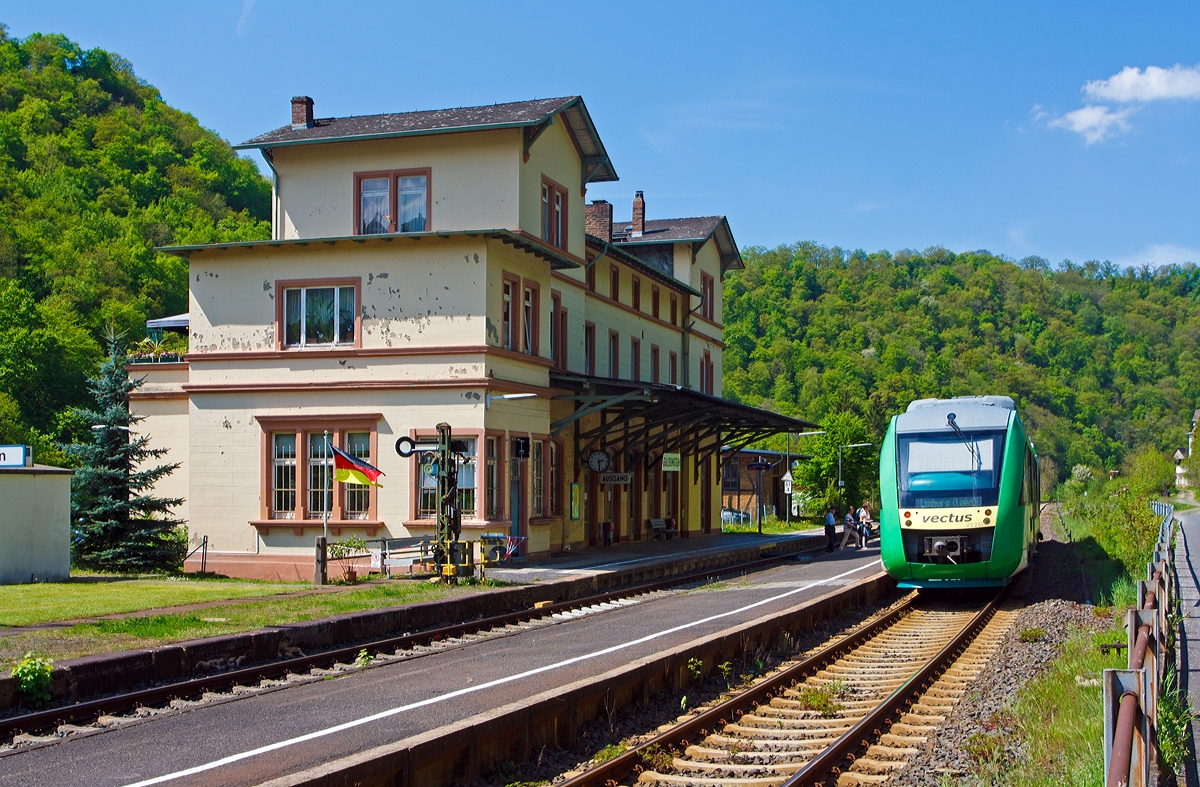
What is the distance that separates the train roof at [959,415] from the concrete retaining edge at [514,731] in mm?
7052

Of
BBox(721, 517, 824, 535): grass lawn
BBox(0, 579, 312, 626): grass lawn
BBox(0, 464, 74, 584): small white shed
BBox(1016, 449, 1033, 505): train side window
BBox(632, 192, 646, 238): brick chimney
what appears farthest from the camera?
BBox(721, 517, 824, 535): grass lawn

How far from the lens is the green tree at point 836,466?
60.3m

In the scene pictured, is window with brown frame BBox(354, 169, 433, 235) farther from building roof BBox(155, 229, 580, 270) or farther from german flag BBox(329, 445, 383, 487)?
german flag BBox(329, 445, 383, 487)

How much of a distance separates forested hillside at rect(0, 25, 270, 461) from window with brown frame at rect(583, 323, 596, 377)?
2885 cm

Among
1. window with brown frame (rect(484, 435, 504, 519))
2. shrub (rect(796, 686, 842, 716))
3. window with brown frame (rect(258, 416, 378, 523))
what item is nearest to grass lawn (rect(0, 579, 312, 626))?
window with brown frame (rect(258, 416, 378, 523))

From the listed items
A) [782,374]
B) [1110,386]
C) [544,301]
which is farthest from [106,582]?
[1110,386]

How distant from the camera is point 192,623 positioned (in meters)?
14.5

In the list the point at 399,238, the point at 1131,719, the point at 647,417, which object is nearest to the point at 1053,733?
the point at 1131,719

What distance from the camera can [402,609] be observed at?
16.6m

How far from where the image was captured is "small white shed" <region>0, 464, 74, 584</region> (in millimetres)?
21734

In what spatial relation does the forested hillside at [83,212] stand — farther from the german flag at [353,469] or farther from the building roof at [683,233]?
the german flag at [353,469]

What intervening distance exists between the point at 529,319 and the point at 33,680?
735 inches

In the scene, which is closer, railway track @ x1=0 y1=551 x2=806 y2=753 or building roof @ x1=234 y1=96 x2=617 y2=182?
railway track @ x1=0 y1=551 x2=806 y2=753

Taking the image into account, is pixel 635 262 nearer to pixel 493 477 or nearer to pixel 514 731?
pixel 493 477
